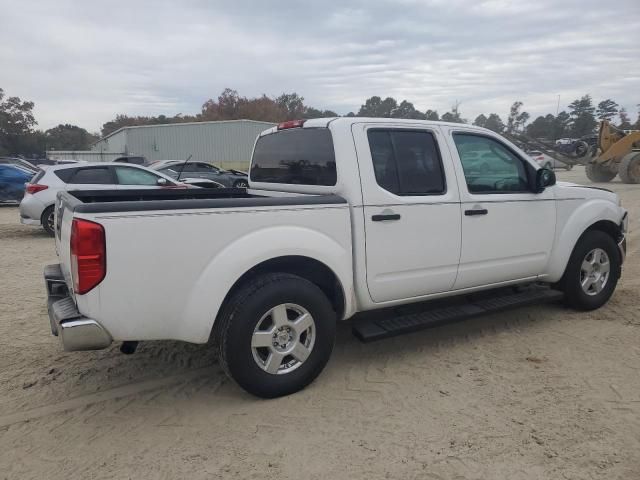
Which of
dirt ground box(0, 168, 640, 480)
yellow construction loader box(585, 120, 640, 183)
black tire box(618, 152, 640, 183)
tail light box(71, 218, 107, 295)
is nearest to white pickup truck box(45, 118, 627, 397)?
tail light box(71, 218, 107, 295)

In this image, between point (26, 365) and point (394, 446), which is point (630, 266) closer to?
point (394, 446)

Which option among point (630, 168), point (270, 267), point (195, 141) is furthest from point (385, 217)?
point (195, 141)

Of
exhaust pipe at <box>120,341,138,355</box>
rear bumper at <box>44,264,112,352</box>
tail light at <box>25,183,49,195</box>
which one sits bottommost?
exhaust pipe at <box>120,341,138,355</box>

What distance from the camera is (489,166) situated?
4320mm

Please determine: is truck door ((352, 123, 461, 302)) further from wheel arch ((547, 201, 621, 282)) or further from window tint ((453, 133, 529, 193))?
wheel arch ((547, 201, 621, 282))

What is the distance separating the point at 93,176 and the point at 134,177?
74 centimetres

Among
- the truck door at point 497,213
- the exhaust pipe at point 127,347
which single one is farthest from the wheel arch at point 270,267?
the truck door at point 497,213

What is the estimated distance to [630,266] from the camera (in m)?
6.81

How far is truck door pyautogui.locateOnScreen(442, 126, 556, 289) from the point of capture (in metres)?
4.09

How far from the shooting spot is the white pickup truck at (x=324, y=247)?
2854mm

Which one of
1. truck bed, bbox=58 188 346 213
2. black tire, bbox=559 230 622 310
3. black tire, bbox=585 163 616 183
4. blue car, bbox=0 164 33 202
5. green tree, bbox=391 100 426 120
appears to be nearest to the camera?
truck bed, bbox=58 188 346 213

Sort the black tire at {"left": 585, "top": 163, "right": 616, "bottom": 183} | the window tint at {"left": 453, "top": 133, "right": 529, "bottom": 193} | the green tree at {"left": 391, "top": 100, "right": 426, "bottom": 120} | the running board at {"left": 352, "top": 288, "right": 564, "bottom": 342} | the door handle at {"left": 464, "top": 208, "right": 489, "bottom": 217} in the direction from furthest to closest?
the black tire at {"left": 585, "top": 163, "right": 616, "bottom": 183} → the green tree at {"left": 391, "top": 100, "right": 426, "bottom": 120} → the window tint at {"left": 453, "top": 133, "right": 529, "bottom": 193} → the door handle at {"left": 464, "top": 208, "right": 489, "bottom": 217} → the running board at {"left": 352, "top": 288, "right": 564, "bottom": 342}

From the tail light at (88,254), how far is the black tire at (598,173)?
21730 mm

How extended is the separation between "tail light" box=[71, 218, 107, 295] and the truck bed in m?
0.10
